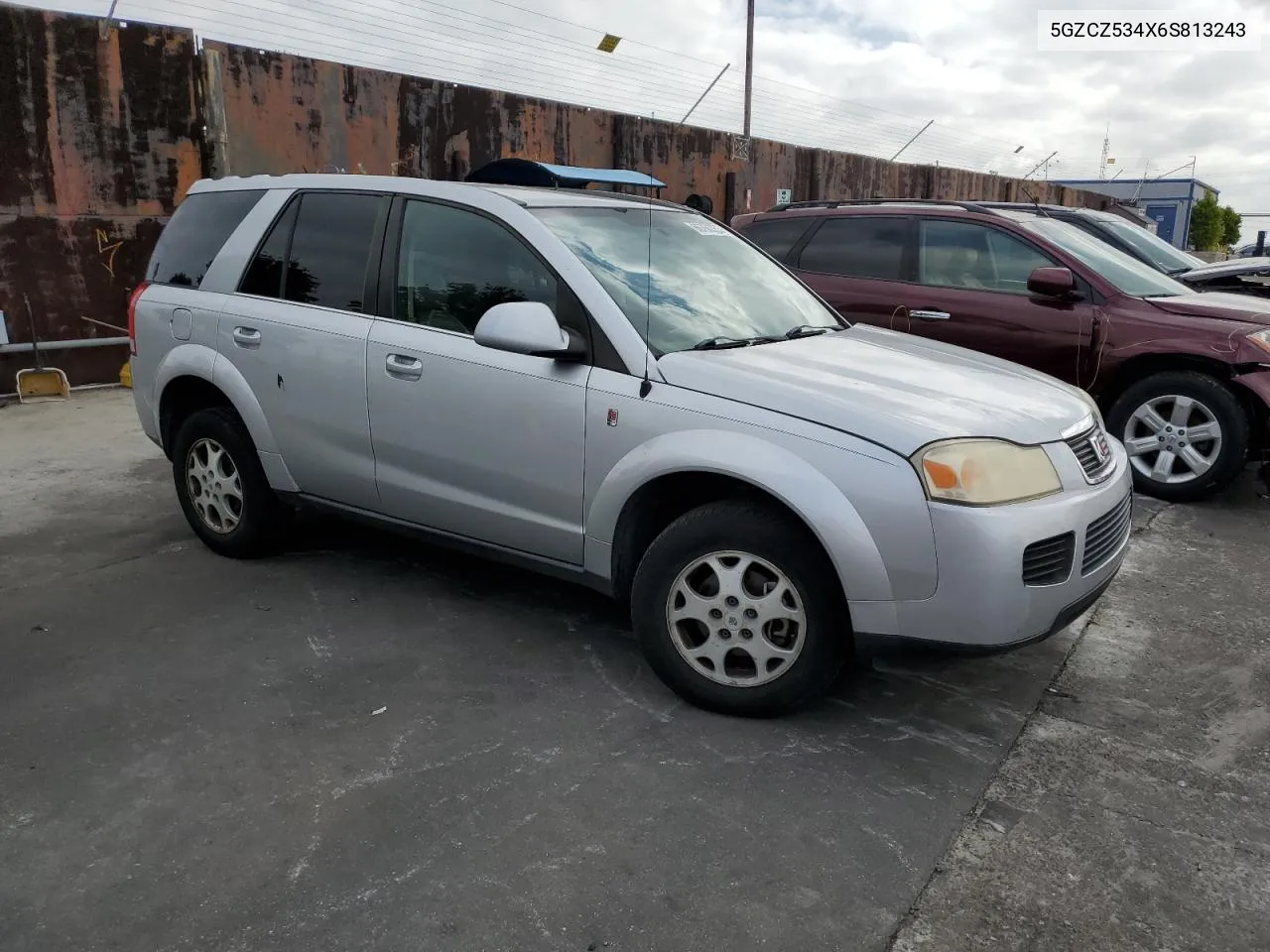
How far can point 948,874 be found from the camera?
8.14ft

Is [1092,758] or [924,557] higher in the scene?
[924,557]

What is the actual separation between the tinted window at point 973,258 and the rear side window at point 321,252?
399 cm

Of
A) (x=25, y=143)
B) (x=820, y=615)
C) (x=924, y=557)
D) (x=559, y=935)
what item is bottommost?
(x=559, y=935)

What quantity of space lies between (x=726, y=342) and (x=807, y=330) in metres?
0.54

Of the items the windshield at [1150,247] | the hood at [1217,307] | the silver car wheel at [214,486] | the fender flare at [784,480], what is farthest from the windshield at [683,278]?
the windshield at [1150,247]

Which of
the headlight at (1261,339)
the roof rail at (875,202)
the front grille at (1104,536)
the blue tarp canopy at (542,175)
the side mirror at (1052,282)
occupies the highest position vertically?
the blue tarp canopy at (542,175)

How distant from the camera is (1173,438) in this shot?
19.5 feet

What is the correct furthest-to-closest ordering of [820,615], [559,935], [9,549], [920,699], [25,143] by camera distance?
[25,143], [9,549], [920,699], [820,615], [559,935]

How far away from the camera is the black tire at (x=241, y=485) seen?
447cm

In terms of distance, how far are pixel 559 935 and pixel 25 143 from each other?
8.40 metres

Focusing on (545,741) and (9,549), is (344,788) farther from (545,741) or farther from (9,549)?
(9,549)

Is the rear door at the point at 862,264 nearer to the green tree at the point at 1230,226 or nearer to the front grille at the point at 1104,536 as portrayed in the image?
the front grille at the point at 1104,536

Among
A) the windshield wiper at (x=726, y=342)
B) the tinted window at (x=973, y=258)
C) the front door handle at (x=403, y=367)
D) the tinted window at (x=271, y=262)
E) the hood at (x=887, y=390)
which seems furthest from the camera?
the tinted window at (x=973, y=258)

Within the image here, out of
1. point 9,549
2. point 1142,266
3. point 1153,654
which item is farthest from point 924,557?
point 1142,266
